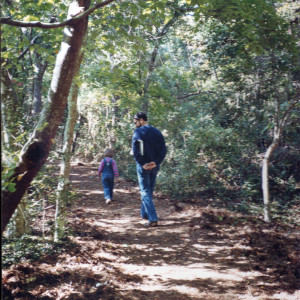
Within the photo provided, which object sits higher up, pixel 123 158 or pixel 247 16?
pixel 247 16

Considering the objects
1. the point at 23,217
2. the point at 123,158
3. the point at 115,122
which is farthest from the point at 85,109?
the point at 23,217

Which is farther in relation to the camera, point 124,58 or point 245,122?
point 124,58

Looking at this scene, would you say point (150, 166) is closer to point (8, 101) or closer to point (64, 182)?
point (64, 182)

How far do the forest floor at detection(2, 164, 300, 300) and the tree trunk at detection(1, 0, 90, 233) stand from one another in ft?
3.67

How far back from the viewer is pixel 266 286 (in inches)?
129

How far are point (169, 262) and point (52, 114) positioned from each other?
9.29 ft

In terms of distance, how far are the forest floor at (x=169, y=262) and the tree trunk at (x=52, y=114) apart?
1.12 meters

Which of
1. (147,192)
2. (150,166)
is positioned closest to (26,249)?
(147,192)

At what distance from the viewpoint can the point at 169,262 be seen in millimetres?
4020

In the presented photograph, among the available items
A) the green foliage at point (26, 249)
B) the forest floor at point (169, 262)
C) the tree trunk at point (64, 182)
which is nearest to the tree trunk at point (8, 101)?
the tree trunk at point (64, 182)

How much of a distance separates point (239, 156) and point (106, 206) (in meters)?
4.35

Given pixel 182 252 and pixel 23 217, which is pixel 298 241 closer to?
pixel 182 252

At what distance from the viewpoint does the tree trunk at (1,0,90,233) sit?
7.88ft

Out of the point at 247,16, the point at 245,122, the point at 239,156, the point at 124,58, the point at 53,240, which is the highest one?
the point at 124,58
